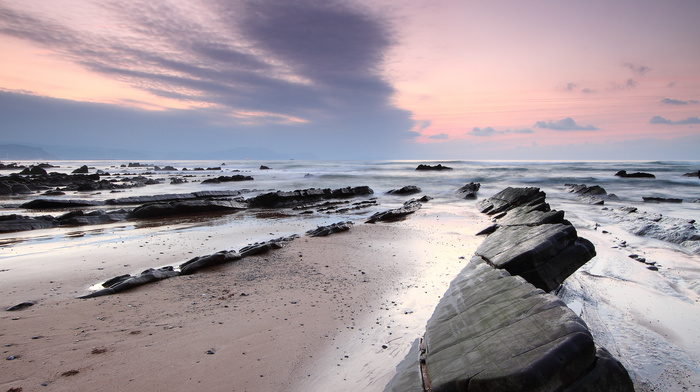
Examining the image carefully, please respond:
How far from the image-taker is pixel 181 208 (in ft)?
51.3

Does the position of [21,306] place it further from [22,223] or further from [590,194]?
[590,194]

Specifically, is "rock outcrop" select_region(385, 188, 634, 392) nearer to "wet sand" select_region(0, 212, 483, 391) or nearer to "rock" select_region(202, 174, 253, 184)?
"wet sand" select_region(0, 212, 483, 391)

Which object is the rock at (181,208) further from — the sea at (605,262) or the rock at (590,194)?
the rock at (590,194)

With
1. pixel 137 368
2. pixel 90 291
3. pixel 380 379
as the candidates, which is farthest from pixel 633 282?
pixel 90 291

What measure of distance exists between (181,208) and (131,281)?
420 inches

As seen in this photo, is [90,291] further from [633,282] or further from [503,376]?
[633,282]

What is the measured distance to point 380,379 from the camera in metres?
3.34

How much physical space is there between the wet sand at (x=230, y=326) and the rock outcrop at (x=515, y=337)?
0.84 meters

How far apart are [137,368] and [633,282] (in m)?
7.63

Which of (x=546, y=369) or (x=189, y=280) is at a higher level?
(x=546, y=369)

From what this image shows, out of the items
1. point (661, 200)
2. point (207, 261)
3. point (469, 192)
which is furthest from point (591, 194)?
point (207, 261)

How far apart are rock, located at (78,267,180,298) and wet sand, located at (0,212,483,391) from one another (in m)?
0.23

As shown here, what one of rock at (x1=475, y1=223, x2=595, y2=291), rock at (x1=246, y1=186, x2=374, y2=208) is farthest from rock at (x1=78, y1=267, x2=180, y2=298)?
rock at (x1=246, y1=186, x2=374, y2=208)

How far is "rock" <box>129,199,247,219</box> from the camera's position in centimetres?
1449
